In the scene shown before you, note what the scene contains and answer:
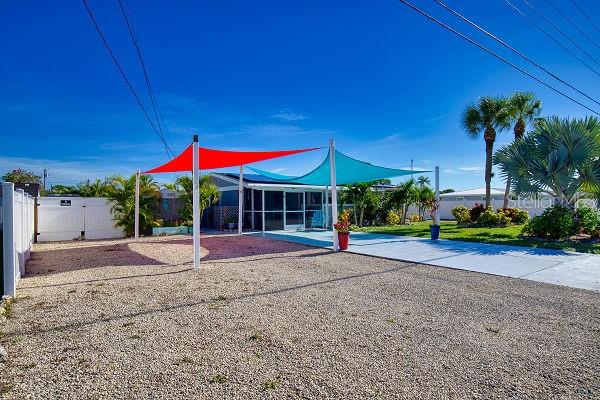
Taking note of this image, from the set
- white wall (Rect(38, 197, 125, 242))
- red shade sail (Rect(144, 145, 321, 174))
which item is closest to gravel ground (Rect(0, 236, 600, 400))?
red shade sail (Rect(144, 145, 321, 174))

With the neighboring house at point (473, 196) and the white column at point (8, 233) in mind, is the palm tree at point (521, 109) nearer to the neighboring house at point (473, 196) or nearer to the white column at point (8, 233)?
the neighboring house at point (473, 196)

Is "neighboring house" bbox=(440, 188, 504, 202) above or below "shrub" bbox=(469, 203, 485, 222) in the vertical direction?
above

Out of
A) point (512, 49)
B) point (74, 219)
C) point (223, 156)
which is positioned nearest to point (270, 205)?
point (223, 156)

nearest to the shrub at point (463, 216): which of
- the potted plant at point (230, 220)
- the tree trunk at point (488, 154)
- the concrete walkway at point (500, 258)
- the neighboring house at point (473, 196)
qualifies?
the tree trunk at point (488, 154)

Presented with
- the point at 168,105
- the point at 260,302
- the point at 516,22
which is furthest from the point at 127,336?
the point at 168,105

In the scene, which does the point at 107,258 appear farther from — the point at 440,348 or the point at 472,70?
the point at 472,70

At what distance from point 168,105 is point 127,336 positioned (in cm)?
1291

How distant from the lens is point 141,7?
8250 mm

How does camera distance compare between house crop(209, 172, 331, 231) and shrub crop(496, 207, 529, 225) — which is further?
shrub crop(496, 207, 529, 225)

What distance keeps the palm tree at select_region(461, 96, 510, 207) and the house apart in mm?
9358

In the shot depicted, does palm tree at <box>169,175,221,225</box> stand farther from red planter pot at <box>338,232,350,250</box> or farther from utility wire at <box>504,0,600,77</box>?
utility wire at <box>504,0,600,77</box>

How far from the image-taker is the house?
15.7m

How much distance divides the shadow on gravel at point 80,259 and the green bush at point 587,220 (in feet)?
45.0

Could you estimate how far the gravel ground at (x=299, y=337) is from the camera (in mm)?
2498
